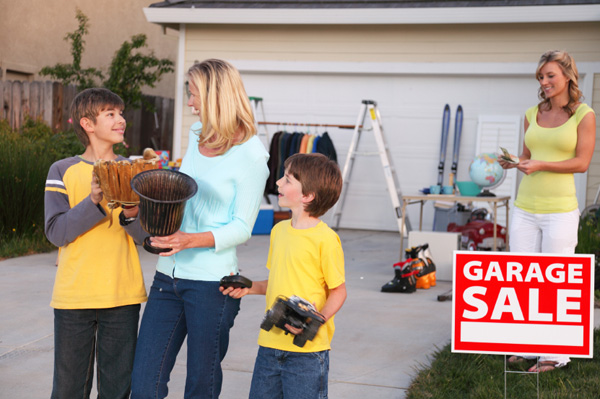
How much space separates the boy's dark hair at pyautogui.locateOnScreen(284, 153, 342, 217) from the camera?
288 centimetres

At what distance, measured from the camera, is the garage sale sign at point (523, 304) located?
12.1 ft

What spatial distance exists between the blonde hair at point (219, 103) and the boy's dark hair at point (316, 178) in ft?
0.81

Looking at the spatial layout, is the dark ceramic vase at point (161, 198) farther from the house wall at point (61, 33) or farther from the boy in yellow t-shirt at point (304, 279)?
the house wall at point (61, 33)

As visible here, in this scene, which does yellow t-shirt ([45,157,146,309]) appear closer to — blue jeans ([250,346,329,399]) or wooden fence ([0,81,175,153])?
blue jeans ([250,346,329,399])

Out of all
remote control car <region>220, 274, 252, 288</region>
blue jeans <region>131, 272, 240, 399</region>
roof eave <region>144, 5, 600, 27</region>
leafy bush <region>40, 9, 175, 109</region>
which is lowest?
blue jeans <region>131, 272, 240, 399</region>

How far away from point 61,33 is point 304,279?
46.2 ft

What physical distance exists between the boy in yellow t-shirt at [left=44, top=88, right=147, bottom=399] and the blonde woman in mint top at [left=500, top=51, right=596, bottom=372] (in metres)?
2.36

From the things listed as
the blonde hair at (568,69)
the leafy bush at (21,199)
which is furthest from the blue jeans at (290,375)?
the leafy bush at (21,199)

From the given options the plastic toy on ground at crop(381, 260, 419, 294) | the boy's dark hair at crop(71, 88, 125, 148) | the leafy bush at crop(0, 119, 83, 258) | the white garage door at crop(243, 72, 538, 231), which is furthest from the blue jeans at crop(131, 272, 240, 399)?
the white garage door at crop(243, 72, 538, 231)

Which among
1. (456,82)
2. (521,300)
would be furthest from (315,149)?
(521,300)

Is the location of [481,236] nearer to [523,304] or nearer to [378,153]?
[378,153]

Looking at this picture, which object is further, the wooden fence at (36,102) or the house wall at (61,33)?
the house wall at (61,33)

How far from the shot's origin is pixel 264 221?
439 inches

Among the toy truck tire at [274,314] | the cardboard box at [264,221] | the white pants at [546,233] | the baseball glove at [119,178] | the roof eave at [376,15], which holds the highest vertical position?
the roof eave at [376,15]
